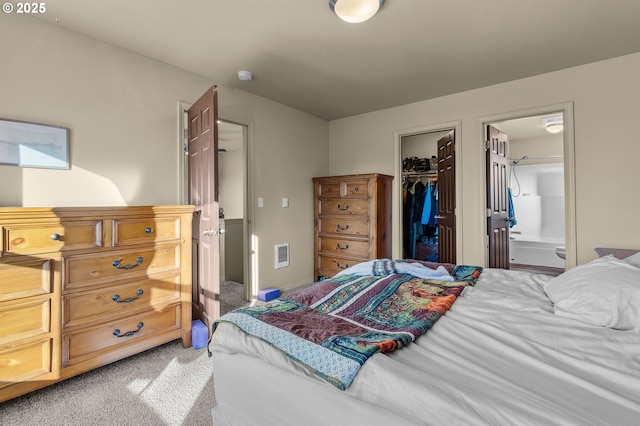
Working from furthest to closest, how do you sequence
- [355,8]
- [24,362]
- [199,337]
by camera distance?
[199,337], [355,8], [24,362]

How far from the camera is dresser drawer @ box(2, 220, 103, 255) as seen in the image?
Answer: 1667mm

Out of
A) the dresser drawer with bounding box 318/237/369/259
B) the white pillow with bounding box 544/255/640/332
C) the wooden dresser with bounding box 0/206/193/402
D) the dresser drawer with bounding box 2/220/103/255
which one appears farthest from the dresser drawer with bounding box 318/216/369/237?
the dresser drawer with bounding box 2/220/103/255

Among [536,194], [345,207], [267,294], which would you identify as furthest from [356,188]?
[536,194]

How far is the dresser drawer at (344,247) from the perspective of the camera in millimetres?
3836

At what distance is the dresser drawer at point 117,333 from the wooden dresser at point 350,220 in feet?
7.18

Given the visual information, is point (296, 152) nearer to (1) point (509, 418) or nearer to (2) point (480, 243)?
(2) point (480, 243)

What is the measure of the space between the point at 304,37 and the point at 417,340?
2.30 m

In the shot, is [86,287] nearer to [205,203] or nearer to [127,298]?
[127,298]

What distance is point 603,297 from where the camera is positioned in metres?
1.27

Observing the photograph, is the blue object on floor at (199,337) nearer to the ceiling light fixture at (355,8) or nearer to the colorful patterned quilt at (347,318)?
the colorful patterned quilt at (347,318)

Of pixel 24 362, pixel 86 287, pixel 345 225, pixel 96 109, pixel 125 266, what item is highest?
pixel 96 109

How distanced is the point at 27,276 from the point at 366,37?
8.99 ft

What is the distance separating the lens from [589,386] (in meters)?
0.85

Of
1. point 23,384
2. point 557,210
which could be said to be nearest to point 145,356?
point 23,384
